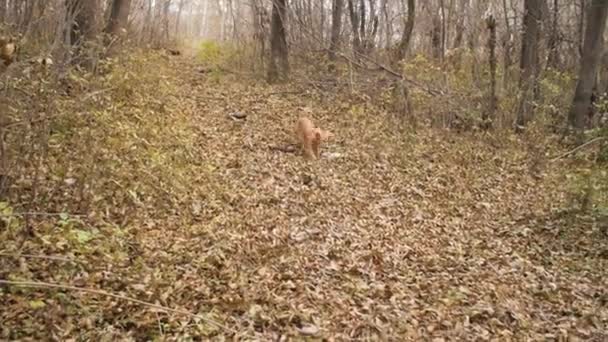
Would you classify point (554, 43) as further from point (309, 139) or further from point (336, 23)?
point (309, 139)

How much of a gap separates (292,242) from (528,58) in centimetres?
720

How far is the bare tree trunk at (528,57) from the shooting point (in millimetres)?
9781

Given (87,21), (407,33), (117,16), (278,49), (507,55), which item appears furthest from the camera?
(278,49)

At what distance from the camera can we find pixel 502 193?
A: 7.13 meters

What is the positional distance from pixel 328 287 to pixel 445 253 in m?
1.51

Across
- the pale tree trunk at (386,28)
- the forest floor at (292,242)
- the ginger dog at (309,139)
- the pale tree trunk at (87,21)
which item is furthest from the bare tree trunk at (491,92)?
the pale tree trunk at (87,21)

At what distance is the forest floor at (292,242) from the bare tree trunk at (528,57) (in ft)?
6.02

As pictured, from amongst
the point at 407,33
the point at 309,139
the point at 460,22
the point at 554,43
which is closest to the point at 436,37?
the point at 460,22

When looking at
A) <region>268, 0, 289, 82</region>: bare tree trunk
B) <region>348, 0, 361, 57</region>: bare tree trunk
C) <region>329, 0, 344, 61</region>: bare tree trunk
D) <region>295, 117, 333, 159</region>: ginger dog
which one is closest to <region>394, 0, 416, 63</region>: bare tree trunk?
<region>348, 0, 361, 57</region>: bare tree trunk

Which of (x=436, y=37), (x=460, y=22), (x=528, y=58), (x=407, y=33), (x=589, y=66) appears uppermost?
(x=460, y=22)

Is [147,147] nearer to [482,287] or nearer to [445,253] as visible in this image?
[445,253]

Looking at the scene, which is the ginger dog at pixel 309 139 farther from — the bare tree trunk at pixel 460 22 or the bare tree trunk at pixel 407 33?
the bare tree trunk at pixel 460 22

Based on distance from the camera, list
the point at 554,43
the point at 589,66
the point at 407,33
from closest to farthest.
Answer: the point at 589,66 < the point at 407,33 < the point at 554,43

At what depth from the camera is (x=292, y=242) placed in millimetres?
4945
